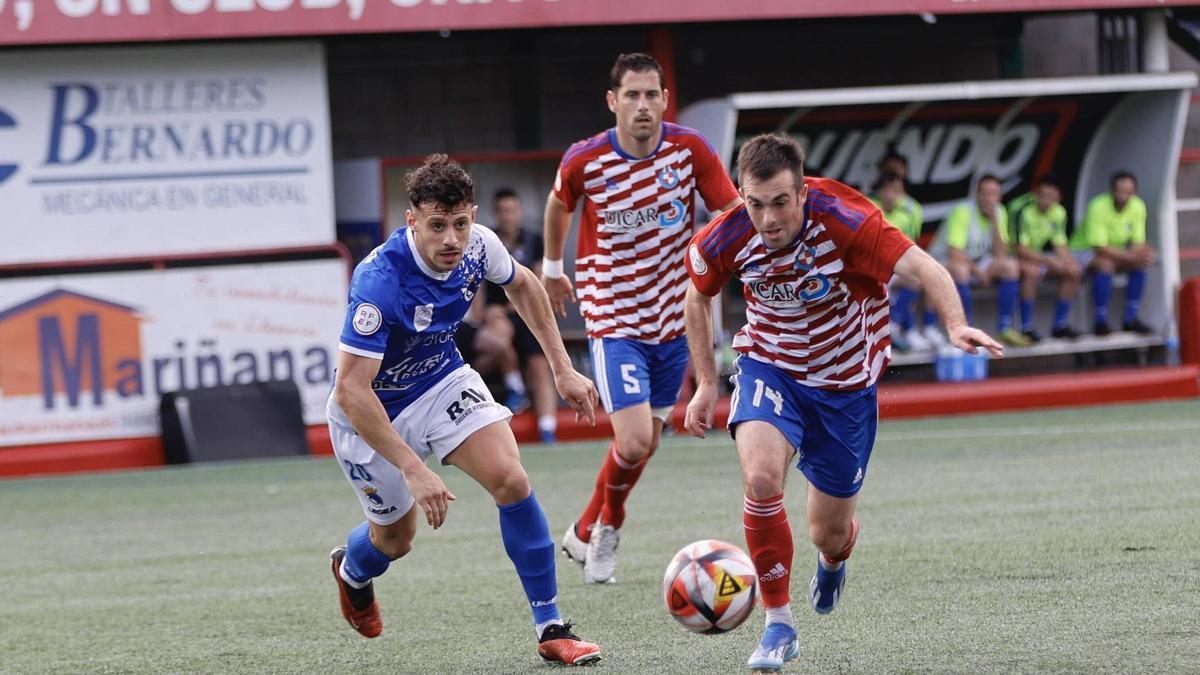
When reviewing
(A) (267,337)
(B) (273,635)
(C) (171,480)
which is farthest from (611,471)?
(A) (267,337)

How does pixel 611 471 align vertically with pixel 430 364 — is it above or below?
below

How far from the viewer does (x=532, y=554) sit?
576 centimetres

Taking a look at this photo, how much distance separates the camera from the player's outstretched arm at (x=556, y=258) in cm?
796

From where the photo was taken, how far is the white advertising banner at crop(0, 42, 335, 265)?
14.0m

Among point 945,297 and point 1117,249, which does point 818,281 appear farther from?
point 1117,249

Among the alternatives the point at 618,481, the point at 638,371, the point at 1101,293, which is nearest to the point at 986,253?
the point at 1101,293

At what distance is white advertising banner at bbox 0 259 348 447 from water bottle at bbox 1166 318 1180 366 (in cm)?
768

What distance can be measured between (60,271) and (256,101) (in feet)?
6.92

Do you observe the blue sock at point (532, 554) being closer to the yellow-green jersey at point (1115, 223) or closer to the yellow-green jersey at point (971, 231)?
the yellow-green jersey at point (971, 231)

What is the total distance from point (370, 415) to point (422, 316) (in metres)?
0.44

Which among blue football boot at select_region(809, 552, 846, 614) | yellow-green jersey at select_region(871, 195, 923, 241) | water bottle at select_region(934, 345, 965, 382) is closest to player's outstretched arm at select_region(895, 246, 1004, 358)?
blue football boot at select_region(809, 552, 846, 614)

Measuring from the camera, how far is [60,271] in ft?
45.9

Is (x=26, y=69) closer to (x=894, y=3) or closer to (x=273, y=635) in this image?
(x=894, y=3)

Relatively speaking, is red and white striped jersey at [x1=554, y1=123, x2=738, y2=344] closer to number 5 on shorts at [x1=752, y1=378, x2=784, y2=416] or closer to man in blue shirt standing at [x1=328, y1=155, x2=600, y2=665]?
man in blue shirt standing at [x1=328, y1=155, x2=600, y2=665]
